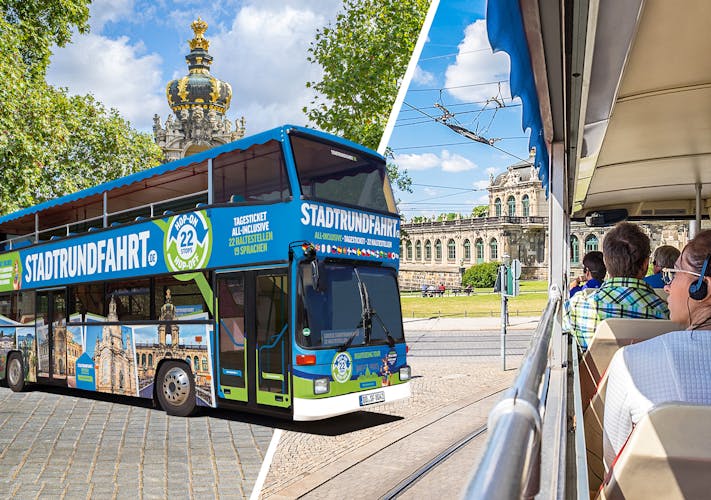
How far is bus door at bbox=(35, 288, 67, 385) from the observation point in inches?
A: 532

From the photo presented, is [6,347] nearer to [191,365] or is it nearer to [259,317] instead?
[191,365]

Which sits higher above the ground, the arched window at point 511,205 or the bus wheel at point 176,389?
the arched window at point 511,205

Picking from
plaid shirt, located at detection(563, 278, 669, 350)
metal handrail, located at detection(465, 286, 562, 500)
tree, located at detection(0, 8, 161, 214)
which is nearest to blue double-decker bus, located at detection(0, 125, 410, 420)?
plaid shirt, located at detection(563, 278, 669, 350)

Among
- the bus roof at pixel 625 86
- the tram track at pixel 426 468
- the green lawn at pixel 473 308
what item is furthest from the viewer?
the green lawn at pixel 473 308

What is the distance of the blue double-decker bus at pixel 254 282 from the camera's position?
8836 mm

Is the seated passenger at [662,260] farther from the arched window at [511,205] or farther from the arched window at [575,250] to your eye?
the arched window at [511,205]

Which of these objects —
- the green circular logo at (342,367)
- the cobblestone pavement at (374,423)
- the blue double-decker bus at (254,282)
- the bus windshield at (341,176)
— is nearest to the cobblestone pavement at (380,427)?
the cobblestone pavement at (374,423)

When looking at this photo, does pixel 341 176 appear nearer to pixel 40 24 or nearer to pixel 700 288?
pixel 700 288

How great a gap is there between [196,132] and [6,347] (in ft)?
168

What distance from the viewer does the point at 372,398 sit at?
9.23m

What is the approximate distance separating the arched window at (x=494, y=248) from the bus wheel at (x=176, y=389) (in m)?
73.4

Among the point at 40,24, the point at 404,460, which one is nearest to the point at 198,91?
the point at 40,24

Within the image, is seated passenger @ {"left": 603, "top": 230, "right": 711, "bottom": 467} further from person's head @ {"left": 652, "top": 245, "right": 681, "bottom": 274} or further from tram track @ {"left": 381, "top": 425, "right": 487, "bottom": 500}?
person's head @ {"left": 652, "top": 245, "right": 681, "bottom": 274}

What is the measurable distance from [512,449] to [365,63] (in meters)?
26.0
